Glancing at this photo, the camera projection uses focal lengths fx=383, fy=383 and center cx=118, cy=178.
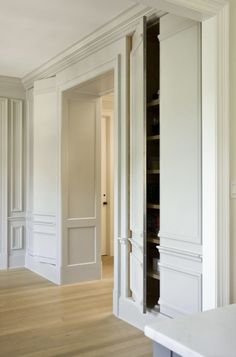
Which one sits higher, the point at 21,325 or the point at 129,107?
the point at 129,107

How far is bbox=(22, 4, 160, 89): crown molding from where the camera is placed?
11.0 feet

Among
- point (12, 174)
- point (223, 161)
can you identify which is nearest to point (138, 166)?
point (223, 161)

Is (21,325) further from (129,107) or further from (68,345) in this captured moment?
(129,107)

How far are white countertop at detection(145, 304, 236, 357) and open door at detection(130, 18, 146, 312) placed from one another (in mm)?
1811

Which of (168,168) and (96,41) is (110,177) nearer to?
(96,41)

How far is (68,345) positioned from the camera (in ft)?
9.73

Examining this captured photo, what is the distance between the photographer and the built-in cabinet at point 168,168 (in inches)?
105

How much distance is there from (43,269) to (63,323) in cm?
182

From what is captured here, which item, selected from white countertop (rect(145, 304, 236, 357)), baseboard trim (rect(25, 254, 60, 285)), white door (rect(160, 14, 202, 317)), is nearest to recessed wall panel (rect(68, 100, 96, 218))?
baseboard trim (rect(25, 254, 60, 285))

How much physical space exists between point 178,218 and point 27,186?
11.5ft

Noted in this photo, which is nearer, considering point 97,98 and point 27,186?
point 97,98

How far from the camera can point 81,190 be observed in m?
4.92

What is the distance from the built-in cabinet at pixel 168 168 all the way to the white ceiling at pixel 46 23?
1.45ft

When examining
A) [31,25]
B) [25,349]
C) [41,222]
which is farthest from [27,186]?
[25,349]
